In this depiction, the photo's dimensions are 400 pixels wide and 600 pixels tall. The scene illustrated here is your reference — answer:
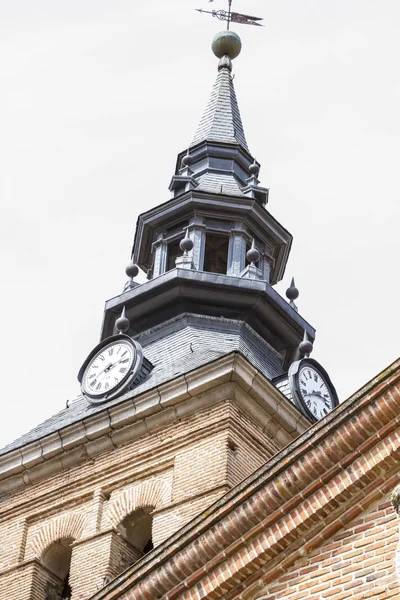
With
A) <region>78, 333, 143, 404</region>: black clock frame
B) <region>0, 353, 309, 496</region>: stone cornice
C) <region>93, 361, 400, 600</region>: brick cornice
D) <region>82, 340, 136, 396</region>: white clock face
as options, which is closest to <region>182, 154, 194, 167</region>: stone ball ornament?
<region>78, 333, 143, 404</region>: black clock frame

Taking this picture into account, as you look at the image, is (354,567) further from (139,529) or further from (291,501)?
(139,529)

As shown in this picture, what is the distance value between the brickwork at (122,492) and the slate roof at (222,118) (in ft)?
41.6

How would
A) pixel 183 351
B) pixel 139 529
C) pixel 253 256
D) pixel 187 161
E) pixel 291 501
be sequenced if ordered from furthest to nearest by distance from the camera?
1. pixel 187 161
2. pixel 253 256
3. pixel 183 351
4. pixel 139 529
5. pixel 291 501

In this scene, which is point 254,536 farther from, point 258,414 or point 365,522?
point 258,414

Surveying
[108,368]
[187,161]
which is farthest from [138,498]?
[187,161]

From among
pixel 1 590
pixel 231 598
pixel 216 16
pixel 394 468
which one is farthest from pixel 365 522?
pixel 216 16

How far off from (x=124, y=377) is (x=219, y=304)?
361 centimetres

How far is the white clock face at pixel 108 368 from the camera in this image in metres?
29.7

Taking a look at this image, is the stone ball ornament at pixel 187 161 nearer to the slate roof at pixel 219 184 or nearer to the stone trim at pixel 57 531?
the slate roof at pixel 219 184

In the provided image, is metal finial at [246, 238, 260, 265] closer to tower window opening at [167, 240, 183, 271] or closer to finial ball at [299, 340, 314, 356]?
tower window opening at [167, 240, 183, 271]

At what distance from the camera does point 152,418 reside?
2802cm

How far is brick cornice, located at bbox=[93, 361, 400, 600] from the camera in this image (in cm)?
1338

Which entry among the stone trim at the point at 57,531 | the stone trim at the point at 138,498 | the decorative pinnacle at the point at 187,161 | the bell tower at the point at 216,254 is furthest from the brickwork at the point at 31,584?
the decorative pinnacle at the point at 187,161

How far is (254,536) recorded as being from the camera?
13641 mm
